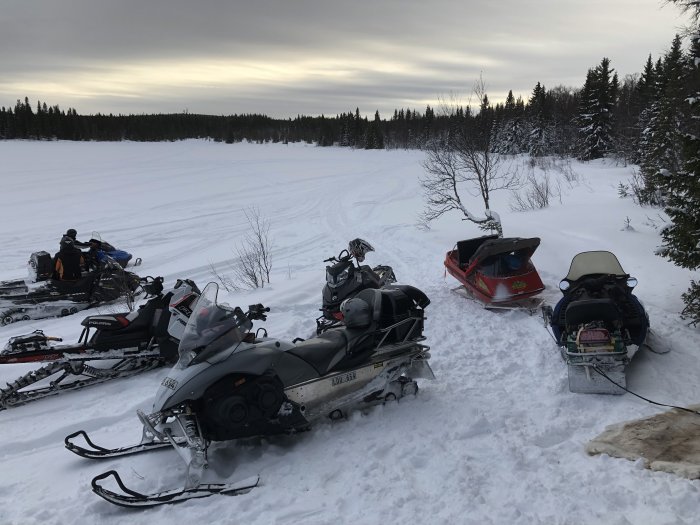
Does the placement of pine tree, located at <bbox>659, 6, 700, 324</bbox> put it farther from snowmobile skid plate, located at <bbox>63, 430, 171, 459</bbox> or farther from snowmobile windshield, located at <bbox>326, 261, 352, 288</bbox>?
snowmobile skid plate, located at <bbox>63, 430, 171, 459</bbox>

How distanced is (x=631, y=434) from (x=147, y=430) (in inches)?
142

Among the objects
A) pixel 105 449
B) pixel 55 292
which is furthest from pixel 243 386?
pixel 55 292

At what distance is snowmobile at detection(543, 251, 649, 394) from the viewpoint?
14.5 feet

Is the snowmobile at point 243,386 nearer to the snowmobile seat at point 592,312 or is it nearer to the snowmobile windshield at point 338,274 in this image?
the snowmobile seat at point 592,312

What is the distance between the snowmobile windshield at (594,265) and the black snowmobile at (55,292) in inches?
246

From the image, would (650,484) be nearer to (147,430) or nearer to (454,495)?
(454,495)

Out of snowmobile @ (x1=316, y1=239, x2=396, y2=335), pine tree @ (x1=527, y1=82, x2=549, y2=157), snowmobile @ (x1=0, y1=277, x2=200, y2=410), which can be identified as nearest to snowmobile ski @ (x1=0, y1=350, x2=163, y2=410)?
snowmobile @ (x1=0, y1=277, x2=200, y2=410)

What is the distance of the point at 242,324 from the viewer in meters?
3.84

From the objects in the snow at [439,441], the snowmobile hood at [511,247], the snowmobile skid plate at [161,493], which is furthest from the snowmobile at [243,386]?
the snowmobile hood at [511,247]

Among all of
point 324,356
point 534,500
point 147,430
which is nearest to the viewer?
point 534,500

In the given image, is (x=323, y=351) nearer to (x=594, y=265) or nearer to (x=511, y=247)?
(x=594, y=265)

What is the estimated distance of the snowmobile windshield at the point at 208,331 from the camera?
3598mm

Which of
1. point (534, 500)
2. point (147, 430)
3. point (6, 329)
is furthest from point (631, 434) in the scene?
point (6, 329)

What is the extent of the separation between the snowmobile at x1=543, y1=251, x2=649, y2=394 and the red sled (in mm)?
1074
